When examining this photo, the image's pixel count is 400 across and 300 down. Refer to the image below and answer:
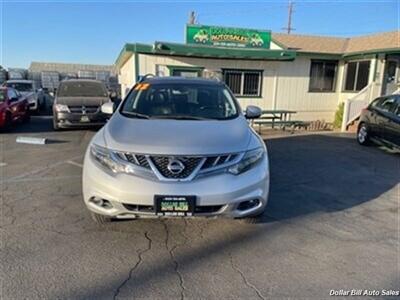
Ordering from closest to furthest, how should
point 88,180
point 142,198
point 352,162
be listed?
1. point 142,198
2. point 88,180
3. point 352,162

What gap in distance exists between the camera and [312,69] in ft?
51.8

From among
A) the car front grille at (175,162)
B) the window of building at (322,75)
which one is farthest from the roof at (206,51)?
the car front grille at (175,162)

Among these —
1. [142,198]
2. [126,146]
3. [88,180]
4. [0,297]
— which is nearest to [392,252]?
[142,198]

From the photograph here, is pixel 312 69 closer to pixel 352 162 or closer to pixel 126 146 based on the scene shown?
pixel 352 162

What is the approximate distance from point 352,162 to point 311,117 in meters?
8.52

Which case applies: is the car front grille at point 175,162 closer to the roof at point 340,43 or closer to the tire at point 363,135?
the tire at point 363,135

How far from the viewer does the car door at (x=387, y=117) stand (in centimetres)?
886

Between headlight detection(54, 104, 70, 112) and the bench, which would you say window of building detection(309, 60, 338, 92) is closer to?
the bench

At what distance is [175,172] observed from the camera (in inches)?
126

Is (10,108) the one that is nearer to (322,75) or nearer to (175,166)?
(175,166)

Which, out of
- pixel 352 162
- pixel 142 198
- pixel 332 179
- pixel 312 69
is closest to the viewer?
pixel 142 198

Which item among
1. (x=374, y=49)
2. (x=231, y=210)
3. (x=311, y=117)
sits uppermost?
(x=374, y=49)

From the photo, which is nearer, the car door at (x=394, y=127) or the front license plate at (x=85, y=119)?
the car door at (x=394, y=127)

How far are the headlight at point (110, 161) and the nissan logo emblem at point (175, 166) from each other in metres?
0.38
